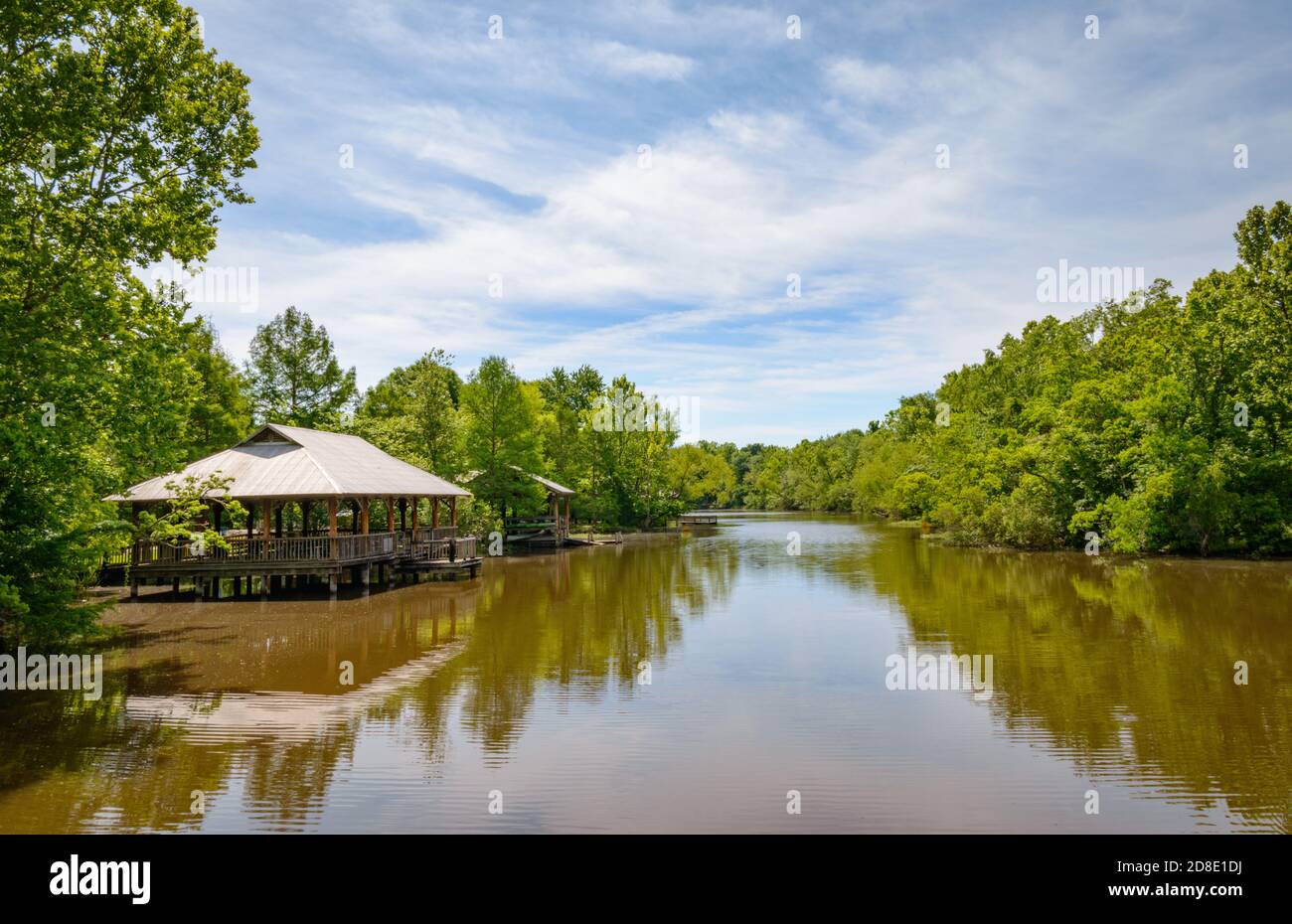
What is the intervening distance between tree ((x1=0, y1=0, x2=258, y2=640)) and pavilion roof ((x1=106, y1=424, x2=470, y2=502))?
6.92m

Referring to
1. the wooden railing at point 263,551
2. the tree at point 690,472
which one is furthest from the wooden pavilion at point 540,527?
the tree at point 690,472

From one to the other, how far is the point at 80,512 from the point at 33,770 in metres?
5.66

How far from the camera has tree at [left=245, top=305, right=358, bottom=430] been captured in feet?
160

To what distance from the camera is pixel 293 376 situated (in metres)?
49.3

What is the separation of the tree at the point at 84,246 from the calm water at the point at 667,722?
Result: 9.48ft

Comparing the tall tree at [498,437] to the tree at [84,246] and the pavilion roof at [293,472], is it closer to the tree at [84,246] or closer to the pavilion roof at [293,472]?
the pavilion roof at [293,472]

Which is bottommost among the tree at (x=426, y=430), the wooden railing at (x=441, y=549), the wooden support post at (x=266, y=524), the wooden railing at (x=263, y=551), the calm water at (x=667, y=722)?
the calm water at (x=667, y=722)

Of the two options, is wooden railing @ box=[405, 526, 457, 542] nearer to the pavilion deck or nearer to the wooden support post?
the pavilion deck

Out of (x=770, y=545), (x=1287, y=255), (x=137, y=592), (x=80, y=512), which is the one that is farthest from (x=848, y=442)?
(x=80, y=512)

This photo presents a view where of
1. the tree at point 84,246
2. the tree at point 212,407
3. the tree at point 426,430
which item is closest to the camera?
the tree at point 84,246

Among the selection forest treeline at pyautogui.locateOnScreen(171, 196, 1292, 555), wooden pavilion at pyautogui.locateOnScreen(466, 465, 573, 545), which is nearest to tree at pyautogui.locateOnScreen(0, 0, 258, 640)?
forest treeline at pyautogui.locateOnScreen(171, 196, 1292, 555)

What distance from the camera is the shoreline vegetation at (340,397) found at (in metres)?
13.2
